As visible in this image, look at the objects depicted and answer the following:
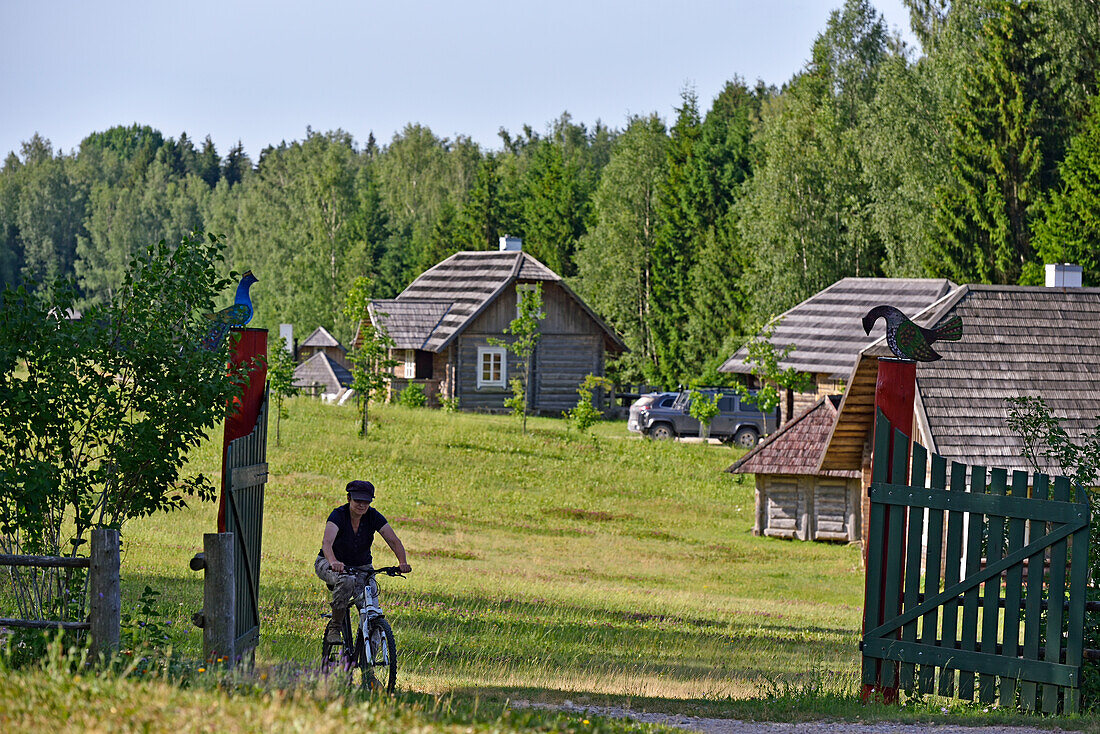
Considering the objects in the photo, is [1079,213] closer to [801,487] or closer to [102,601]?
[801,487]

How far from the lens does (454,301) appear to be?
44.9 metres

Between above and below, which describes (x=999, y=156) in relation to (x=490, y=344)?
above

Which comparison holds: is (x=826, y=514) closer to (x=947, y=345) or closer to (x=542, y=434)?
(x=947, y=345)

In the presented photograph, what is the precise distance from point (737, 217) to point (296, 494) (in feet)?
A: 125

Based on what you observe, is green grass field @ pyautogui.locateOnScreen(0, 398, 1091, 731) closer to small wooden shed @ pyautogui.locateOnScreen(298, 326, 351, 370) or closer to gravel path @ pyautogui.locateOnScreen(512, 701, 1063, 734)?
gravel path @ pyautogui.locateOnScreen(512, 701, 1063, 734)

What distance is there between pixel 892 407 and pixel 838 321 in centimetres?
→ 2868

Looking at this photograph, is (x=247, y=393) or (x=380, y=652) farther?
(x=247, y=393)

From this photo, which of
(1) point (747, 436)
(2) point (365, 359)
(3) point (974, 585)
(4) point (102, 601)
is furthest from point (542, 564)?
(1) point (747, 436)

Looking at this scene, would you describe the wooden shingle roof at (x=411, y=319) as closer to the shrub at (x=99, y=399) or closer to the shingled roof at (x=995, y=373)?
the shingled roof at (x=995, y=373)

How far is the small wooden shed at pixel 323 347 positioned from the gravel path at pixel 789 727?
54.9m

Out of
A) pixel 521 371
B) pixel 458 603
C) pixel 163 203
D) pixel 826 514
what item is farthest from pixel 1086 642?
pixel 163 203

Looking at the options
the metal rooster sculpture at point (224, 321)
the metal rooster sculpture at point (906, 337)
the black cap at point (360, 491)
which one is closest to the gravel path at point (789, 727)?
the black cap at point (360, 491)

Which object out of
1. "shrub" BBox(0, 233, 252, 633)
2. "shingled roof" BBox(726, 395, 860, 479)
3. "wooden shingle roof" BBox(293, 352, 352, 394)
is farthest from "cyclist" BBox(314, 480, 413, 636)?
"wooden shingle roof" BBox(293, 352, 352, 394)

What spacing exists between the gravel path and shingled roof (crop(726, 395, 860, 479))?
17.1 m
